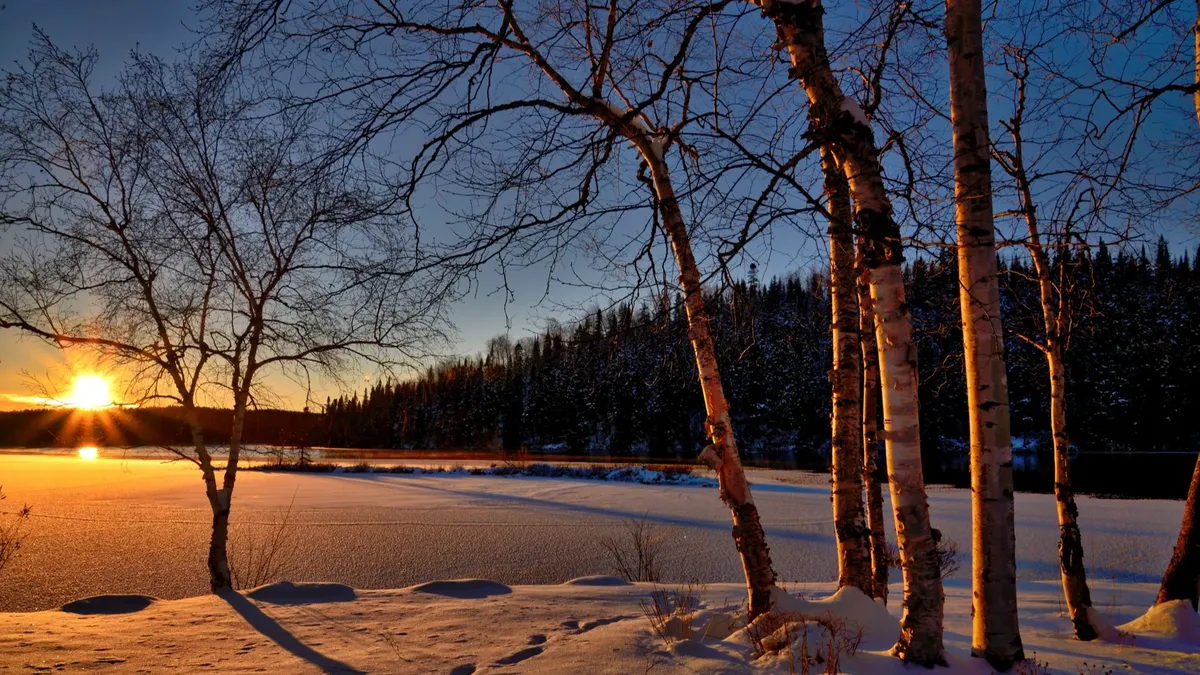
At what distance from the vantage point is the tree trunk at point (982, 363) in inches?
129

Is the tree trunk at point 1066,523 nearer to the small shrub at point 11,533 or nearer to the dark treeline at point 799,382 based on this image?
the dark treeline at point 799,382

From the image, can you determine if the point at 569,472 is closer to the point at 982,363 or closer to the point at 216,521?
the point at 216,521

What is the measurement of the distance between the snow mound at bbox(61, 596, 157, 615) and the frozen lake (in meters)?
2.69

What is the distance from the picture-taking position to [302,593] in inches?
262

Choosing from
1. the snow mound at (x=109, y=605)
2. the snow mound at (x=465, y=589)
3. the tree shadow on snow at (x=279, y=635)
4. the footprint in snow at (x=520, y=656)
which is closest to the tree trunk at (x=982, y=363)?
the footprint in snow at (x=520, y=656)

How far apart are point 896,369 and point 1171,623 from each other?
12.8 feet

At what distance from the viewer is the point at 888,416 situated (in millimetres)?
3352

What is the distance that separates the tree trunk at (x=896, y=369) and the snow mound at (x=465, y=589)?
172 inches

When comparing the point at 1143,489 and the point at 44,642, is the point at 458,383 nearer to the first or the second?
the point at 1143,489

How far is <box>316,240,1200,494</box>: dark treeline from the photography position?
4.95 meters

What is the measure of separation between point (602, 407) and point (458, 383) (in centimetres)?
2344

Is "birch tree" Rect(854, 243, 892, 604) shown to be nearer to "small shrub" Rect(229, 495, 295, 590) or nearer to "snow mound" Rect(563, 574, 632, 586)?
"snow mound" Rect(563, 574, 632, 586)

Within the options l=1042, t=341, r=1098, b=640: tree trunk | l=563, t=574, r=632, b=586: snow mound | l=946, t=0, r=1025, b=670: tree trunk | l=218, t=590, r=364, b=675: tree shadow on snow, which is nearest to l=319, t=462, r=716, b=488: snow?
l=563, t=574, r=632, b=586: snow mound

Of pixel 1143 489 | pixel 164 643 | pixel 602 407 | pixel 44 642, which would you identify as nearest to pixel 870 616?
pixel 164 643
